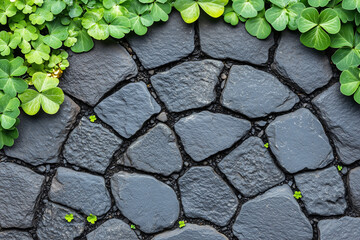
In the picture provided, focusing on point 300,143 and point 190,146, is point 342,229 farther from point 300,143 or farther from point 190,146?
point 190,146

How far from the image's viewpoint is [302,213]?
1.97m

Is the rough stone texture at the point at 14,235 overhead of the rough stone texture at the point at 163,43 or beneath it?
beneath

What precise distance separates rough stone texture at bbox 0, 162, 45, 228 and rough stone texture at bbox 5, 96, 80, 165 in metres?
0.07

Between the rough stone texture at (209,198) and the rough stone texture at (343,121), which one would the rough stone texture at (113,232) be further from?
the rough stone texture at (343,121)

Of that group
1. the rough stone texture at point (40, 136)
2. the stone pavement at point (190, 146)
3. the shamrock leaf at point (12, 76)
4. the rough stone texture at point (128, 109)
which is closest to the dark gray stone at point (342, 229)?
the stone pavement at point (190, 146)

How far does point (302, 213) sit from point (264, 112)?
52 centimetres

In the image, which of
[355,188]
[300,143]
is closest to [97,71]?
[300,143]

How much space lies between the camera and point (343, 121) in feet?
6.48

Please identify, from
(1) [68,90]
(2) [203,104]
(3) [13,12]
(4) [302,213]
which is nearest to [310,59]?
(2) [203,104]

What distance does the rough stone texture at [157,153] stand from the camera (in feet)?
6.60

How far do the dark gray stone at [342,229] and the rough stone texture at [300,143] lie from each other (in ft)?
0.92

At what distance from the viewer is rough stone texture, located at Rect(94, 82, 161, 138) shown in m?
2.02

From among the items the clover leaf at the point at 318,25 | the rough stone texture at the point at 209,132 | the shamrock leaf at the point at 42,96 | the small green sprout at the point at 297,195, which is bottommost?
the small green sprout at the point at 297,195

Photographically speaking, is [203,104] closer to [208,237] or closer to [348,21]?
[208,237]
